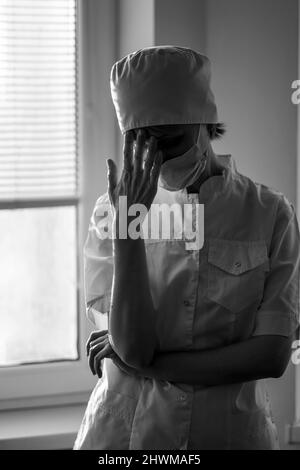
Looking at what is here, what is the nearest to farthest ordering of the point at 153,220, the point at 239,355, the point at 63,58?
1. the point at 239,355
2. the point at 153,220
3. the point at 63,58

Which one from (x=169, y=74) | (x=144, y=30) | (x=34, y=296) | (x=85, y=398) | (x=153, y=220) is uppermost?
(x=144, y=30)

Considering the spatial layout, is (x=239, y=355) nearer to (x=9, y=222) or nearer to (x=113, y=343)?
(x=113, y=343)

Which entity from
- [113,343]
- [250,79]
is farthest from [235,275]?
[250,79]

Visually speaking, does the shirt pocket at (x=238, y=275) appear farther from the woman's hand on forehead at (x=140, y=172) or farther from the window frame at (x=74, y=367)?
the window frame at (x=74, y=367)

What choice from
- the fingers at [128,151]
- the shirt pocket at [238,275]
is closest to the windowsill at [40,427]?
the shirt pocket at [238,275]

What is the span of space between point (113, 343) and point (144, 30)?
0.97m

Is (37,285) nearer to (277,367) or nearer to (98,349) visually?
(98,349)

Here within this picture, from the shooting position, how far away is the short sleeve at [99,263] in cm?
169

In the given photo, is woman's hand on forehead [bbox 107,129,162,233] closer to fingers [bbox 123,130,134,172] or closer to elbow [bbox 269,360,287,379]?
fingers [bbox 123,130,134,172]

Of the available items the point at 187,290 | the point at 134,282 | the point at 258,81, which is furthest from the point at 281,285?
the point at 258,81

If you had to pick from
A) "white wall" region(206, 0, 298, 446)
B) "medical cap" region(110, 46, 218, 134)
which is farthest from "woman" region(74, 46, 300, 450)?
"white wall" region(206, 0, 298, 446)

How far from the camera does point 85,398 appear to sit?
8.21 feet

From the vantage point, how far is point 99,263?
1703 mm

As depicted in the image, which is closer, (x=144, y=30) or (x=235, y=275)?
(x=235, y=275)
